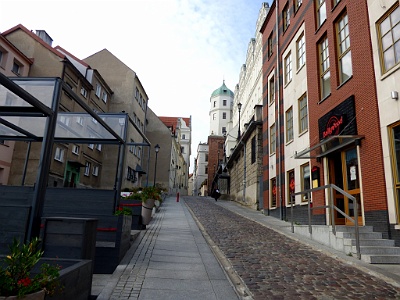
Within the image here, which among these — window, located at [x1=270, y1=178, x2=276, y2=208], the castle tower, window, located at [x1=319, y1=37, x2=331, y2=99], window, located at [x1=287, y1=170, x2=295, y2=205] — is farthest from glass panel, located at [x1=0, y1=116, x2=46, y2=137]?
the castle tower

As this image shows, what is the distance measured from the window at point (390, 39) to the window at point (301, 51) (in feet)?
19.9

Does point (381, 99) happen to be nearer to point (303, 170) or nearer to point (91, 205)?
point (303, 170)

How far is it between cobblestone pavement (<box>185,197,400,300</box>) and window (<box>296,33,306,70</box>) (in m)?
9.84

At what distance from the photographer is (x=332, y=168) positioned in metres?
11.9

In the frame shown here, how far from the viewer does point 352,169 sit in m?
10.3

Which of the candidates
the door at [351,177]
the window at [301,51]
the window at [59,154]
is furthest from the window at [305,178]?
the window at [59,154]

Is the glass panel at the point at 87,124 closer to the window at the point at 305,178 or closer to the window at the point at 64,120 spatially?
the window at the point at 64,120

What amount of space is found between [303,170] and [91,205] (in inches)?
407

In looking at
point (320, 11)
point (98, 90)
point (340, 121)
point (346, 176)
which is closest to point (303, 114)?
point (340, 121)

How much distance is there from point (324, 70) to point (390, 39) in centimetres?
434

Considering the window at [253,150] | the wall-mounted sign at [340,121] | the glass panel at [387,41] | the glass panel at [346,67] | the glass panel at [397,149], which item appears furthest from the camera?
the window at [253,150]

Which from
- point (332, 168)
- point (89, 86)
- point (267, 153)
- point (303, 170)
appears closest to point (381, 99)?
point (332, 168)

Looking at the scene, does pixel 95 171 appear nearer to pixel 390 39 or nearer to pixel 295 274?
pixel 390 39

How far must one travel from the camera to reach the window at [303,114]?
48.4 feet
